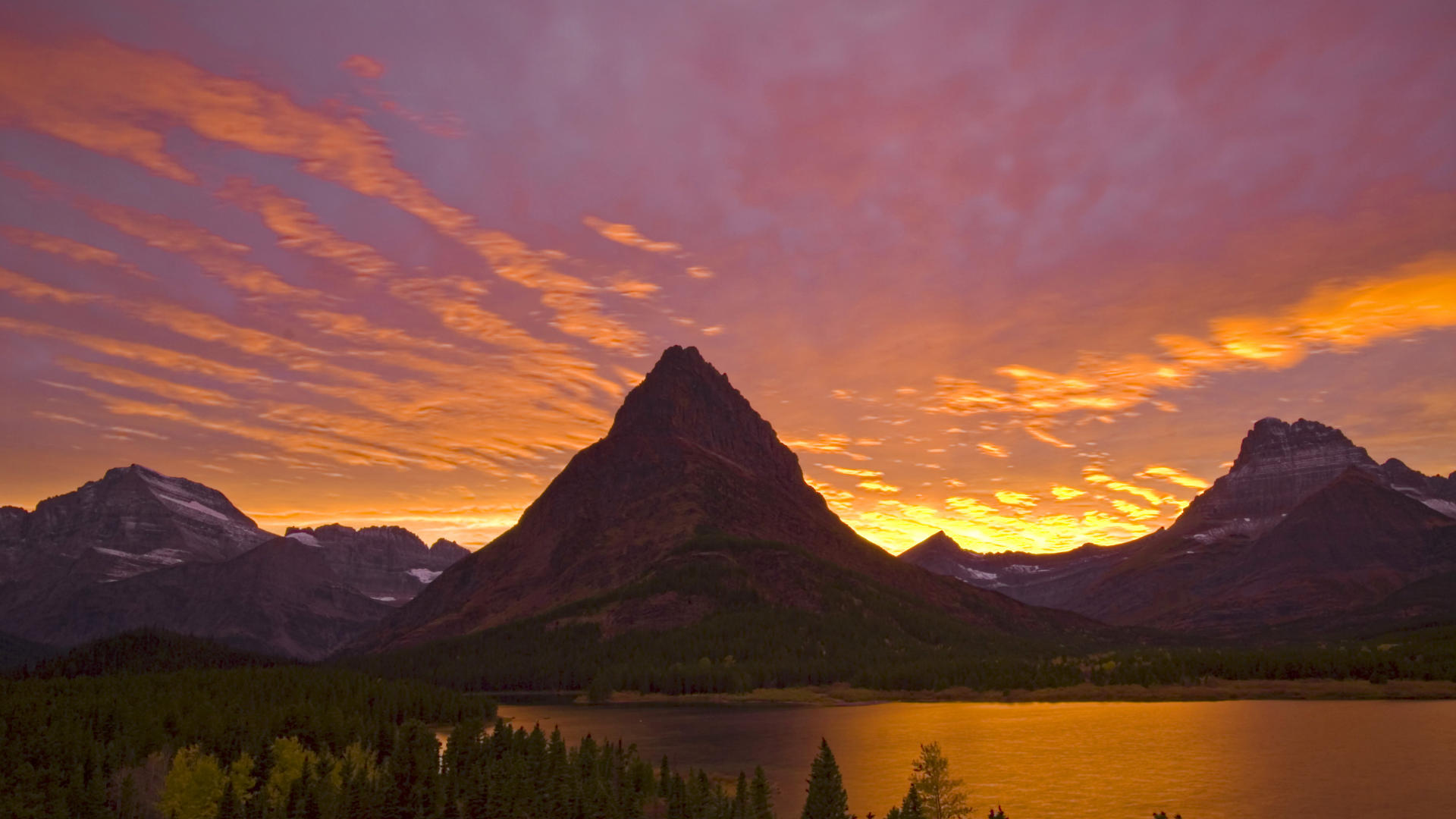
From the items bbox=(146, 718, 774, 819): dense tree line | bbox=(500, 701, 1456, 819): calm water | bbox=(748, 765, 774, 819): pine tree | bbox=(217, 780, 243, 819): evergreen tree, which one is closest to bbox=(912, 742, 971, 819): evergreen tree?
bbox=(748, 765, 774, 819): pine tree

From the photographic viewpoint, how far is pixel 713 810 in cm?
10550

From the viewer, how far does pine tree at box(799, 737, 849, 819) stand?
93625 mm

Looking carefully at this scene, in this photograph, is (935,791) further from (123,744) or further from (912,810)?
(123,744)

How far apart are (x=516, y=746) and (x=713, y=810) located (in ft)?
213

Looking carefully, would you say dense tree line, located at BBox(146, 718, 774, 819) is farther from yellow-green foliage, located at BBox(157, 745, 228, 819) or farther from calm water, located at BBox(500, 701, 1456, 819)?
calm water, located at BBox(500, 701, 1456, 819)

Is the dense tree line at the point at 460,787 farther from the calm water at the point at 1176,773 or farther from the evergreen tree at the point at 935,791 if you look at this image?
the calm water at the point at 1176,773

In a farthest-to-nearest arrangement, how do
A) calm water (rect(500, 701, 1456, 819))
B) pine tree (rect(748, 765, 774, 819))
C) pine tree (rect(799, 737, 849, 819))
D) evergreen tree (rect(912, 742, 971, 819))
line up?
calm water (rect(500, 701, 1456, 819)) → evergreen tree (rect(912, 742, 971, 819)) → pine tree (rect(748, 765, 774, 819)) → pine tree (rect(799, 737, 849, 819))

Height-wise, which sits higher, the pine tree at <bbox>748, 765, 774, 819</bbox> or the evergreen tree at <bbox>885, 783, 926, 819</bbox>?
the evergreen tree at <bbox>885, 783, 926, 819</bbox>

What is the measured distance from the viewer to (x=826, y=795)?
9381 centimetres

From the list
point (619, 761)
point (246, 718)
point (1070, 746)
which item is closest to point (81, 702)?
point (246, 718)

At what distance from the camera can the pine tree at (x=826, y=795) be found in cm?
9362

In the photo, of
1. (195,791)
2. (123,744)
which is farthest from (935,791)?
(123,744)

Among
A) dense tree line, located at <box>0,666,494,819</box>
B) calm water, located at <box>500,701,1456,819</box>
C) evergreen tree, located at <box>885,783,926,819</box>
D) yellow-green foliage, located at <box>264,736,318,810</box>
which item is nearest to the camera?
evergreen tree, located at <box>885,783,926,819</box>

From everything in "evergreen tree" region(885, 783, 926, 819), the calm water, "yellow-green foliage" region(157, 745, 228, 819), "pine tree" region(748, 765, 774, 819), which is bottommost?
"yellow-green foliage" region(157, 745, 228, 819)
